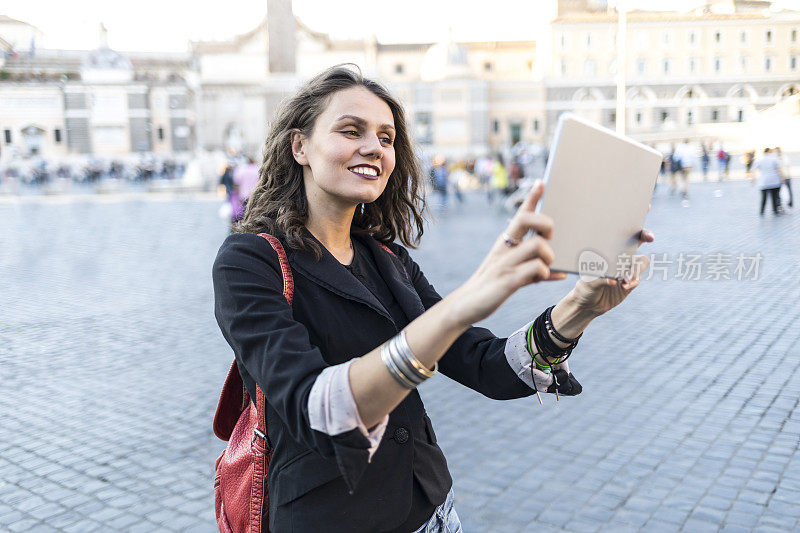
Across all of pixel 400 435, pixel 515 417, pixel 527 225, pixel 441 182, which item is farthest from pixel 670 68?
pixel 527 225

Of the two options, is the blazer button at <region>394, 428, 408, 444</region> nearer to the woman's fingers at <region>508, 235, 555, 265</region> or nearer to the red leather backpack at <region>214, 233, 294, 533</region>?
the red leather backpack at <region>214, 233, 294, 533</region>

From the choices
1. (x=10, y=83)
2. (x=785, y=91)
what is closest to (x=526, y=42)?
(x=785, y=91)

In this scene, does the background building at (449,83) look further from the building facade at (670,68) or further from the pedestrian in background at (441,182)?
the pedestrian in background at (441,182)

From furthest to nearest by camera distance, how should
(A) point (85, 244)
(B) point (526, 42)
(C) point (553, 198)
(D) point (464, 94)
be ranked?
(B) point (526, 42) < (D) point (464, 94) < (A) point (85, 244) < (C) point (553, 198)

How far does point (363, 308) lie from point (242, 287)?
0.26 meters

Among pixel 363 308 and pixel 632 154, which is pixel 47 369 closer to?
pixel 363 308

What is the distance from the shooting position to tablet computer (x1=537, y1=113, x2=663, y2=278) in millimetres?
1073

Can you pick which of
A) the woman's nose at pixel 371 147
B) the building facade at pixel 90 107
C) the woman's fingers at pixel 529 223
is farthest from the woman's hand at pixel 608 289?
the building facade at pixel 90 107

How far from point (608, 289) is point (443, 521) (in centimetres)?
59

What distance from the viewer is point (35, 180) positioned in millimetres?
41031

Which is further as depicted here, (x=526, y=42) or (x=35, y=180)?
(x=526, y=42)

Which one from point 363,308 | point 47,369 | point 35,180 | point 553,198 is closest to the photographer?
point 553,198

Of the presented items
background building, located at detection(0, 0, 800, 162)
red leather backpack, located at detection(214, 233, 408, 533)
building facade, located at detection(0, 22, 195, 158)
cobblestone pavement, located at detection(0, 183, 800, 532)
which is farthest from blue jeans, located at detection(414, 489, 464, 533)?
building facade, located at detection(0, 22, 195, 158)

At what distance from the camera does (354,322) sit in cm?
143
